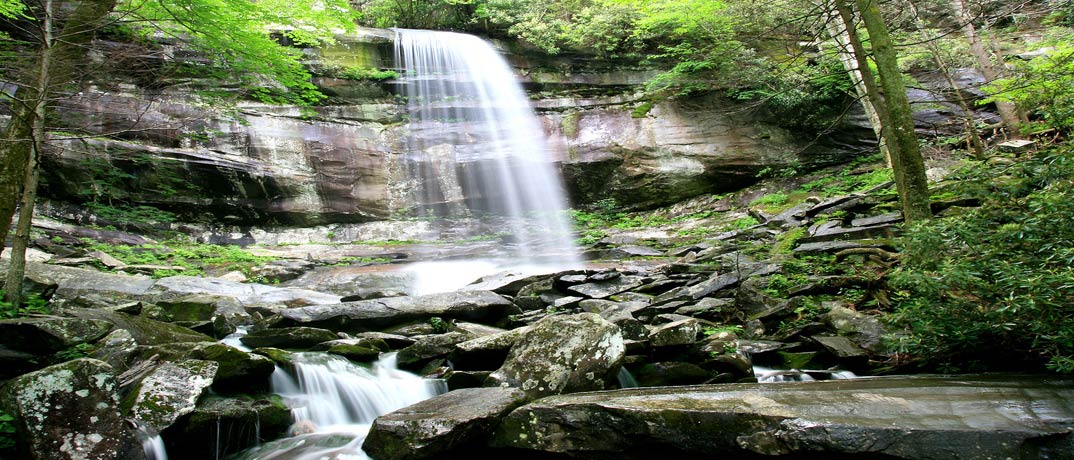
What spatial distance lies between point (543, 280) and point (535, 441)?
5.42 meters

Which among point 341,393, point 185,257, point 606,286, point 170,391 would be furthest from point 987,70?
point 185,257

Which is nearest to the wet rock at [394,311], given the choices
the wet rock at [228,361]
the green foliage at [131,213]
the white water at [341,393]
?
the white water at [341,393]

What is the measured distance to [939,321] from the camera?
154 inches

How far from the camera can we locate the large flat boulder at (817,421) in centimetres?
273

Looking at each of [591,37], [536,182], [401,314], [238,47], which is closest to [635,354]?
[401,314]

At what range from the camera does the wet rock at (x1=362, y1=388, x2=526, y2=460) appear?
3467 mm

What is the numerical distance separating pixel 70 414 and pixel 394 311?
3819 millimetres

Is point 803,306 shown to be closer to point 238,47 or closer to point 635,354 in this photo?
point 635,354

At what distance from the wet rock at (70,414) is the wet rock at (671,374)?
3.80 m

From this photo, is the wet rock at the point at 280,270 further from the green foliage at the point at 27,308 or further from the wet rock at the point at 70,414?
the wet rock at the point at 70,414

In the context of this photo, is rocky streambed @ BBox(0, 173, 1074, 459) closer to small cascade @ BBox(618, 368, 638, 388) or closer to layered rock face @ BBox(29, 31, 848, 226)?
small cascade @ BBox(618, 368, 638, 388)

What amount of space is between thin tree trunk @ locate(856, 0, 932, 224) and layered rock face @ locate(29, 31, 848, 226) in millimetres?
10490

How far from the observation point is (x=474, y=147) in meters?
18.1

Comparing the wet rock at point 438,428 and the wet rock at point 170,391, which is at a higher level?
the wet rock at point 170,391
